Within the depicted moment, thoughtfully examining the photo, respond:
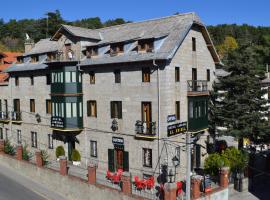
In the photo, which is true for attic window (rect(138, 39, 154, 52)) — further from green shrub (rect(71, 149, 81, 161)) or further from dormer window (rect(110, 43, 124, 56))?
green shrub (rect(71, 149, 81, 161))

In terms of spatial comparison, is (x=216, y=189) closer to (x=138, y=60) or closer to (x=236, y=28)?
(x=138, y=60)

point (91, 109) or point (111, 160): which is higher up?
point (91, 109)

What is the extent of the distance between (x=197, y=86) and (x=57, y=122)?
13.4 m

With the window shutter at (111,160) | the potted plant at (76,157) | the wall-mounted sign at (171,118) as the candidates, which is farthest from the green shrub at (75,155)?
the wall-mounted sign at (171,118)

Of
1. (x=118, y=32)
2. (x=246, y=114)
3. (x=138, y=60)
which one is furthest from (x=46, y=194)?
(x=246, y=114)

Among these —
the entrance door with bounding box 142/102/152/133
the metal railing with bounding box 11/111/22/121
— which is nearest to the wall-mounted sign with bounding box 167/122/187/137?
the entrance door with bounding box 142/102/152/133

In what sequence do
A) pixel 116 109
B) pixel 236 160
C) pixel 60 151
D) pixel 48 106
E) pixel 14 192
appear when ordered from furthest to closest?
pixel 48 106 → pixel 60 151 → pixel 116 109 → pixel 14 192 → pixel 236 160

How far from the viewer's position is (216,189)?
24219mm

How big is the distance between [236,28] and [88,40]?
11651 centimetres

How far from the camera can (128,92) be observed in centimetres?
2869

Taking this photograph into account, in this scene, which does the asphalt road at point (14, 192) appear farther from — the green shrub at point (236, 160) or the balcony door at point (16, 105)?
the green shrub at point (236, 160)

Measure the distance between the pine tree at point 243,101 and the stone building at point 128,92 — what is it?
6.14ft

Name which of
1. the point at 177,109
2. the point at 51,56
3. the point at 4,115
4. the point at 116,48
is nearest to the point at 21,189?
the point at 51,56

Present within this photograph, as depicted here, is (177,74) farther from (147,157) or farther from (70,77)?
(70,77)
